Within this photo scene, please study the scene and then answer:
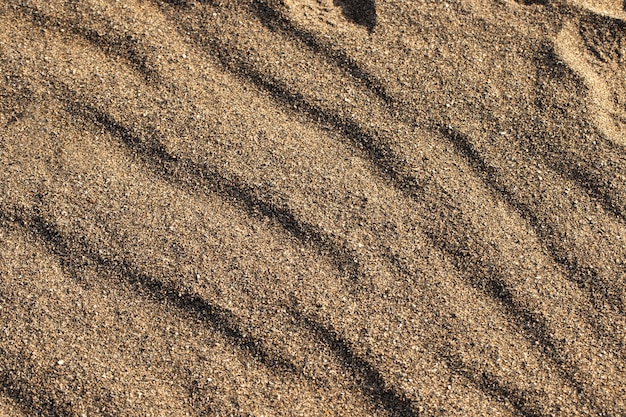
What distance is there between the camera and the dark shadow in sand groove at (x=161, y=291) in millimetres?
1896

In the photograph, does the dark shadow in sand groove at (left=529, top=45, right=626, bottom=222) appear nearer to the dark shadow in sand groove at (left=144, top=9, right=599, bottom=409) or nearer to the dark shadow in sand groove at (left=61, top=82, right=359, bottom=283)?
the dark shadow in sand groove at (left=144, top=9, right=599, bottom=409)

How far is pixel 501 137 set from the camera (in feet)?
7.07

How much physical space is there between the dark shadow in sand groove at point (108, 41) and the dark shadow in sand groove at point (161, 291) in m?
0.61

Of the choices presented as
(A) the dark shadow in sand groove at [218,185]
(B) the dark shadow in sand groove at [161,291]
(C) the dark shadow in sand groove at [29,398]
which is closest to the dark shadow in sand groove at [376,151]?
(A) the dark shadow in sand groove at [218,185]

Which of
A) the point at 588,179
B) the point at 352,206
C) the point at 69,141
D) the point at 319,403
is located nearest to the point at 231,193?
the point at 352,206

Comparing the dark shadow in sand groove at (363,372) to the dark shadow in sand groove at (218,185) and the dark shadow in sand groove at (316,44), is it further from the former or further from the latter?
the dark shadow in sand groove at (316,44)

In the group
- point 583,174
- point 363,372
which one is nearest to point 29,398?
point 363,372

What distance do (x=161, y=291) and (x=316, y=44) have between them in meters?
1.01

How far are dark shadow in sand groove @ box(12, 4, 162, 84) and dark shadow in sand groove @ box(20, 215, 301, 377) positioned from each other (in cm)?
61

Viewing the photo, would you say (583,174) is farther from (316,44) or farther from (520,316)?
(316,44)

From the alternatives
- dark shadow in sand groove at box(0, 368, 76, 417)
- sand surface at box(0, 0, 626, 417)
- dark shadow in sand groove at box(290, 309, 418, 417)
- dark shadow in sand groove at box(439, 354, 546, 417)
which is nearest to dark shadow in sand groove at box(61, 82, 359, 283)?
sand surface at box(0, 0, 626, 417)

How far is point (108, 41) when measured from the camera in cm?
220

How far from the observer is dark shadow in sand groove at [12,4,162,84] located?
2.18 metres

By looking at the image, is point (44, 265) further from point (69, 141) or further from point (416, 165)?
point (416, 165)
